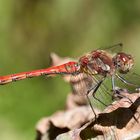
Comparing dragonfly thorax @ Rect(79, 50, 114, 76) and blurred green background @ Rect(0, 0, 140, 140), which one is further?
blurred green background @ Rect(0, 0, 140, 140)

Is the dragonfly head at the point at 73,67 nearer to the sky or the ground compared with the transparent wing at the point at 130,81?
nearer to the sky

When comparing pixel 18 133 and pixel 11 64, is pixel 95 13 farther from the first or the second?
pixel 18 133

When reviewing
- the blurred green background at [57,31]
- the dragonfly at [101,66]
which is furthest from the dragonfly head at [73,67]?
the blurred green background at [57,31]

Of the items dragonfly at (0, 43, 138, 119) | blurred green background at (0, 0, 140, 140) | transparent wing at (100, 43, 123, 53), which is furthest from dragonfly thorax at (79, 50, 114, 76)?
blurred green background at (0, 0, 140, 140)

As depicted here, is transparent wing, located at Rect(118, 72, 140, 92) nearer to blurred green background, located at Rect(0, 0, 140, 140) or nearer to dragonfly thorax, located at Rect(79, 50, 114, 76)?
dragonfly thorax, located at Rect(79, 50, 114, 76)

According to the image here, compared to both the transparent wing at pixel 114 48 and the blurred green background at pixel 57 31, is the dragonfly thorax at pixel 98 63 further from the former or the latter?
the blurred green background at pixel 57 31

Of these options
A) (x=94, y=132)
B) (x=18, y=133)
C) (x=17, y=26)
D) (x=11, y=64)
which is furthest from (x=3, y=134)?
(x=94, y=132)

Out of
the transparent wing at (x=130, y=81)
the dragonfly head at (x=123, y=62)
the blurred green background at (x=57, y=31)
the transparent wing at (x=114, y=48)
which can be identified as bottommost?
the transparent wing at (x=130, y=81)
